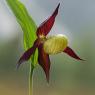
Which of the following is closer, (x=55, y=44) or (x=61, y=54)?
(x=55, y=44)

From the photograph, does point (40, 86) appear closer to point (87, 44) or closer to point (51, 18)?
point (87, 44)

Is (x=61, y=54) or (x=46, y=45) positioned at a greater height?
(x=46, y=45)

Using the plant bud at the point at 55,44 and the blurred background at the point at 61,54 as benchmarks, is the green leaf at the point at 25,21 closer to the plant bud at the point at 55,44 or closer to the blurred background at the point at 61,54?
the plant bud at the point at 55,44

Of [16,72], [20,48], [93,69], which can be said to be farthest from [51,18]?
[93,69]

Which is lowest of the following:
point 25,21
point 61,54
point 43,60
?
Result: point 61,54

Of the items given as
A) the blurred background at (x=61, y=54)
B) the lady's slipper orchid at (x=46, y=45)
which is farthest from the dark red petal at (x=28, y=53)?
the blurred background at (x=61, y=54)

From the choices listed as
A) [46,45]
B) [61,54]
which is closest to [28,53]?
[46,45]

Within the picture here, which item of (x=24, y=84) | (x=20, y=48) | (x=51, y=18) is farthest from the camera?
(x=24, y=84)

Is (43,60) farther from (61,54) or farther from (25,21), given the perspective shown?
(61,54)
